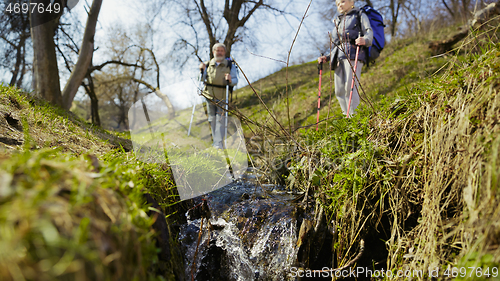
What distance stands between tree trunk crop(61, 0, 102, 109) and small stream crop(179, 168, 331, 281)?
7070 millimetres

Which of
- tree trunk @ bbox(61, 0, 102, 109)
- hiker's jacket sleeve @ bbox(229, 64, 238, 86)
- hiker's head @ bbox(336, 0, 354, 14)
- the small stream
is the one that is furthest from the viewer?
tree trunk @ bbox(61, 0, 102, 109)

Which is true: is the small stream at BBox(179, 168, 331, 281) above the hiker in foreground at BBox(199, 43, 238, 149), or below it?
below

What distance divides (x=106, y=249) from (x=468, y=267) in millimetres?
1604

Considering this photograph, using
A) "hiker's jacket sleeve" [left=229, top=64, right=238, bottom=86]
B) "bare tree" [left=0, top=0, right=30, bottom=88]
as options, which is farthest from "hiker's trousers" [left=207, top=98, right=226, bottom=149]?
"bare tree" [left=0, top=0, right=30, bottom=88]

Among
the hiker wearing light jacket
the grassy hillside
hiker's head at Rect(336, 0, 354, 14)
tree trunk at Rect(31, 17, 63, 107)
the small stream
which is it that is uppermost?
tree trunk at Rect(31, 17, 63, 107)

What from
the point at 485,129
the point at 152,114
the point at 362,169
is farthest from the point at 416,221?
the point at 152,114

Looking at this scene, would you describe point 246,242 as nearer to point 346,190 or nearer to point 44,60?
point 346,190

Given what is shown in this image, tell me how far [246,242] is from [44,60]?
24.8 ft

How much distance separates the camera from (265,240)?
7.79 ft

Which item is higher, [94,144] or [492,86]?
[94,144]

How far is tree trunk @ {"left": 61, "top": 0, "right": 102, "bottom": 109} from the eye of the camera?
→ 7.44 m

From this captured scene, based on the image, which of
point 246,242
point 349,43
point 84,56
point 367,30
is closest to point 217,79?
point 349,43

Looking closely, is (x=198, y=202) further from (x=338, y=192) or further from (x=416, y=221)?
(x=416, y=221)

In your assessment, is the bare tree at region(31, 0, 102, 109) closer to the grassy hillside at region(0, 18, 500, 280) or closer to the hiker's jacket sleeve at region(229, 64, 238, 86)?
the grassy hillside at region(0, 18, 500, 280)
